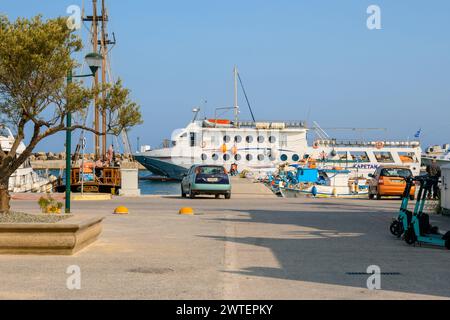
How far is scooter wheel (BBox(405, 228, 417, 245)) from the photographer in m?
14.1

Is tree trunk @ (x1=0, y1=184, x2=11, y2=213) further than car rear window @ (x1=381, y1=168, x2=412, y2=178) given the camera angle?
No

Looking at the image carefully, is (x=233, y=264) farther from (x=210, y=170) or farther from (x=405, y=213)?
(x=210, y=170)

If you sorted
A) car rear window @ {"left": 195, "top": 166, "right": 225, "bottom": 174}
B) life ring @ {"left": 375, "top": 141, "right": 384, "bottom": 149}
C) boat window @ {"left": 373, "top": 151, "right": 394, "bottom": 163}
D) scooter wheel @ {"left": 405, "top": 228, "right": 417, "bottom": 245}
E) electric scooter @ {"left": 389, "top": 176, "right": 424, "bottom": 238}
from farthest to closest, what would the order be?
boat window @ {"left": 373, "top": 151, "right": 394, "bottom": 163}
life ring @ {"left": 375, "top": 141, "right": 384, "bottom": 149}
car rear window @ {"left": 195, "top": 166, "right": 225, "bottom": 174}
electric scooter @ {"left": 389, "top": 176, "right": 424, "bottom": 238}
scooter wheel @ {"left": 405, "top": 228, "right": 417, "bottom": 245}

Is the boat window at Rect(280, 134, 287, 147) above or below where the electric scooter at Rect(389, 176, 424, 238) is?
above

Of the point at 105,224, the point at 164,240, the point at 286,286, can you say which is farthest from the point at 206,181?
the point at 286,286

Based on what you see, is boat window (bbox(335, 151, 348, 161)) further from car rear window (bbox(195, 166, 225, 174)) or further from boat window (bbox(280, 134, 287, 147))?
car rear window (bbox(195, 166, 225, 174))

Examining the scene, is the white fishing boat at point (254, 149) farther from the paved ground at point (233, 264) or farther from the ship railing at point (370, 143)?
the paved ground at point (233, 264)

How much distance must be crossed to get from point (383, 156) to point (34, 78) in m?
76.2

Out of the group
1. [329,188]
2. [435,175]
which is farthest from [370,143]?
[435,175]

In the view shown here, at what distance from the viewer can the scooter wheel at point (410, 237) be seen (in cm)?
1412

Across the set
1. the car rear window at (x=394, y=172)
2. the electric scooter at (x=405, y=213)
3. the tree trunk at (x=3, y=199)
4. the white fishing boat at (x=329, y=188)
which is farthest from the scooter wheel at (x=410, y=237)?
the white fishing boat at (x=329, y=188)

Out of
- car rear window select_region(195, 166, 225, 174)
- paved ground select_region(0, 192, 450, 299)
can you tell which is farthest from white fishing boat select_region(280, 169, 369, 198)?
paved ground select_region(0, 192, 450, 299)

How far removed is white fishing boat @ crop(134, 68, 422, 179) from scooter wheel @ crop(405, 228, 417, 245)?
6662 cm

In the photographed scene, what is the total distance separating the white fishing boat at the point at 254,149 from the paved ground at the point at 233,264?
6283 cm
